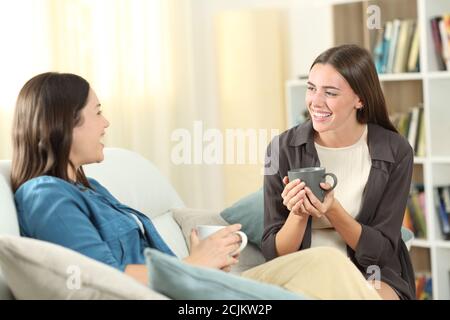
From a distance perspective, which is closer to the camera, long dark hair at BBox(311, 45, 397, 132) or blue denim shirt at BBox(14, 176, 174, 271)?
blue denim shirt at BBox(14, 176, 174, 271)

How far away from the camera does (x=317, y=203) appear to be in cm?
194

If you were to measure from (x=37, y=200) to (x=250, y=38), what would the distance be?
2603 millimetres

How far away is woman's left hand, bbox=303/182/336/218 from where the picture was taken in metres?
1.93

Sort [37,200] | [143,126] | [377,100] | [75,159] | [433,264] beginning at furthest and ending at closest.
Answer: [143,126]
[433,264]
[377,100]
[75,159]
[37,200]

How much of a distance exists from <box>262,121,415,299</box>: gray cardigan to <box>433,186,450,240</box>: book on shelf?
4.78ft

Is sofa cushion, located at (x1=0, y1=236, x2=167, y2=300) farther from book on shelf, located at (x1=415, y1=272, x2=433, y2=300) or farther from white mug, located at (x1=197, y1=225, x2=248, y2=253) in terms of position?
book on shelf, located at (x1=415, y1=272, x2=433, y2=300)

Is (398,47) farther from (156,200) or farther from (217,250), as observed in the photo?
(217,250)

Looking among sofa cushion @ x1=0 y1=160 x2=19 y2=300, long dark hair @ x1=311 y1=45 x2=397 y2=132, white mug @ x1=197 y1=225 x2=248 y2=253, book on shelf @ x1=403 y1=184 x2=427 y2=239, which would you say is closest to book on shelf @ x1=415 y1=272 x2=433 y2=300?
book on shelf @ x1=403 y1=184 x2=427 y2=239

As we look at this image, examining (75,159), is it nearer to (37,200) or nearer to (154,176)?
(37,200)

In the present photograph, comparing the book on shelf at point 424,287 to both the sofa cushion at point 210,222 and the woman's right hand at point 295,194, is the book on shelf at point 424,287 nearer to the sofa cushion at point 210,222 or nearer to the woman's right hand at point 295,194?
the sofa cushion at point 210,222

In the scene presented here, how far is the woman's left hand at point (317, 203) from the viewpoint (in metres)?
1.93

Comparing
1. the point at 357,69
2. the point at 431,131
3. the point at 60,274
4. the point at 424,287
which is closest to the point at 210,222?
the point at 357,69
